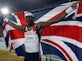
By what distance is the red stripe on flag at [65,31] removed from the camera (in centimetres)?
403

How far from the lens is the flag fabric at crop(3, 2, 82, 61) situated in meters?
4.04

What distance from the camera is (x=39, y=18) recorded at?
527 cm

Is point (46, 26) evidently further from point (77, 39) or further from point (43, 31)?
point (77, 39)

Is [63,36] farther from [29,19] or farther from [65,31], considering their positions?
[29,19]

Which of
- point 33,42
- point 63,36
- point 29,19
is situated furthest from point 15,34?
point 63,36

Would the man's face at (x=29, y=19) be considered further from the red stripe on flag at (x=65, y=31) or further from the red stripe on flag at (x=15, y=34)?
the red stripe on flag at (x=15, y=34)

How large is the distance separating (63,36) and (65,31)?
12 cm

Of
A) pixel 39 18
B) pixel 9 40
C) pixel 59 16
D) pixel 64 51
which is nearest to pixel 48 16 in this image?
pixel 39 18

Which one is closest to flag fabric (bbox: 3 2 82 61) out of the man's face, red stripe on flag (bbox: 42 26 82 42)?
red stripe on flag (bbox: 42 26 82 42)

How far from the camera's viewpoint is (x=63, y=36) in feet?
14.5

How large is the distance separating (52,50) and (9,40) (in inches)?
60.6

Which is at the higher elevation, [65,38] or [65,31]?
[65,31]

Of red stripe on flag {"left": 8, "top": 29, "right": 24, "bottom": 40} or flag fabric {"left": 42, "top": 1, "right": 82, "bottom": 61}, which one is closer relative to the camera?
flag fabric {"left": 42, "top": 1, "right": 82, "bottom": 61}

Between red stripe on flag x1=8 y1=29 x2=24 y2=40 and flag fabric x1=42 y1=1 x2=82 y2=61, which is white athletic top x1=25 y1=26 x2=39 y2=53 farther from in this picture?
red stripe on flag x1=8 y1=29 x2=24 y2=40
